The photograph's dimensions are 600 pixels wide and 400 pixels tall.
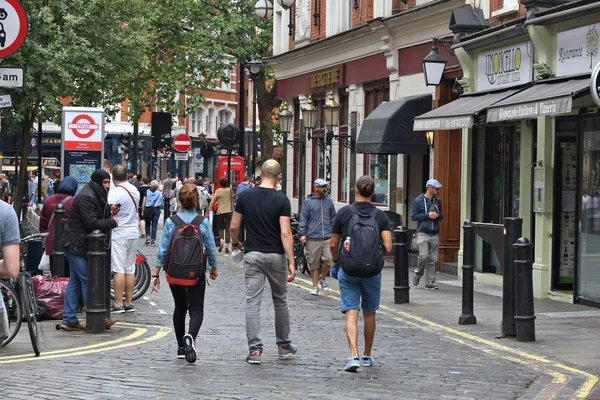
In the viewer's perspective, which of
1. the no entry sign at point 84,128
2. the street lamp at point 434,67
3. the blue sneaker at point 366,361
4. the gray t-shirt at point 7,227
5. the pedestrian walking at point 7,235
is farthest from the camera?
the no entry sign at point 84,128

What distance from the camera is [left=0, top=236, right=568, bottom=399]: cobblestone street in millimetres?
9570

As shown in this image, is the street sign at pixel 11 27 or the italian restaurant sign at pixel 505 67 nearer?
the street sign at pixel 11 27

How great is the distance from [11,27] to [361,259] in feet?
12.6

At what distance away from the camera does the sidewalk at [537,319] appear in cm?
1230

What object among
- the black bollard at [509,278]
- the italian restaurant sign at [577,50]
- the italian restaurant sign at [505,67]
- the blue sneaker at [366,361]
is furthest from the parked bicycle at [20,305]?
the italian restaurant sign at [505,67]

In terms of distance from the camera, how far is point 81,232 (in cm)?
1373

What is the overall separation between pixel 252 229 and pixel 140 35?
28.0m

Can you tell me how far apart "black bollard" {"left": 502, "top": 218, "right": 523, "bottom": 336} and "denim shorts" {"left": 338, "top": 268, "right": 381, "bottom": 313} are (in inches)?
103

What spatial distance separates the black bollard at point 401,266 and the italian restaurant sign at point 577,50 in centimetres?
323

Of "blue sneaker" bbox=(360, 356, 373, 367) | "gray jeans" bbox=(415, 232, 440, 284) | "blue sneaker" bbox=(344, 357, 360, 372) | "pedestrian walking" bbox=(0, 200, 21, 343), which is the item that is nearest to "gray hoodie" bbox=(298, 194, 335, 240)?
"gray jeans" bbox=(415, 232, 440, 284)

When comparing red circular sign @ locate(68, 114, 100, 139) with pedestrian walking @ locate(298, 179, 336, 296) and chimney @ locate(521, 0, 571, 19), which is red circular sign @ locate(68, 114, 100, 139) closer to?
pedestrian walking @ locate(298, 179, 336, 296)

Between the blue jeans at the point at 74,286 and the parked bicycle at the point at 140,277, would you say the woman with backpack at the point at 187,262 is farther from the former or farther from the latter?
the parked bicycle at the point at 140,277

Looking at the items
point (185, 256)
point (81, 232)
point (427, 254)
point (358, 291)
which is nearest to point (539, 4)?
point (427, 254)

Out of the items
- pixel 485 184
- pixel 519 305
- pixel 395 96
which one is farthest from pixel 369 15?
pixel 519 305
